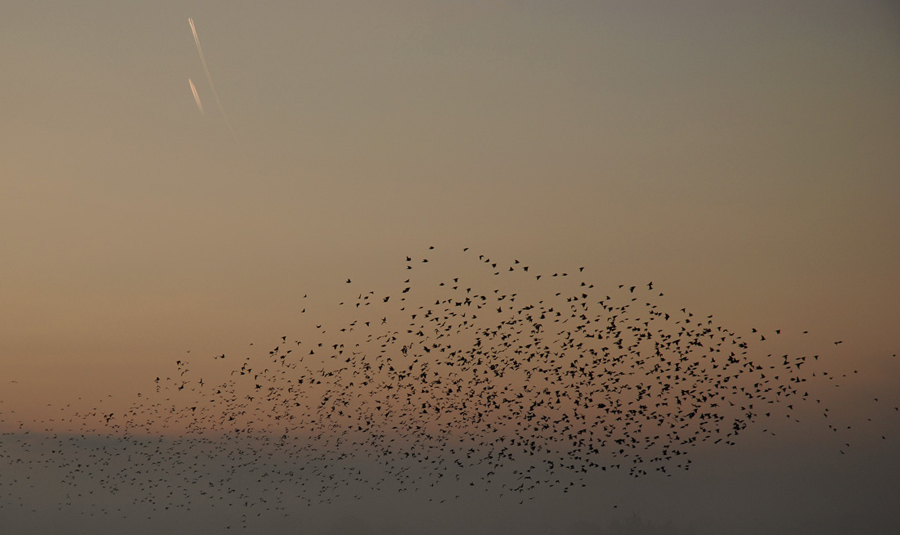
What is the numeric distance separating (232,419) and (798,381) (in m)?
36.3

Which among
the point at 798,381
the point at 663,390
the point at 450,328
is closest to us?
the point at 450,328

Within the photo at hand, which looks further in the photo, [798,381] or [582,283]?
[798,381]

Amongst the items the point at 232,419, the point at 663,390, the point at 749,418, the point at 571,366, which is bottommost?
the point at 749,418

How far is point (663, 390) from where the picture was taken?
5719 cm

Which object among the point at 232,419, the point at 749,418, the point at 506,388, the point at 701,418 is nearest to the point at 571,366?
the point at 506,388

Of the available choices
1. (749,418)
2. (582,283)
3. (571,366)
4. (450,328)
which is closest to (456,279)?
(450,328)

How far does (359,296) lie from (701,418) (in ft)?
78.8

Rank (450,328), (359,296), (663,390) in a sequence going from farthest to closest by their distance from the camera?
(663,390) < (450,328) < (359,296)

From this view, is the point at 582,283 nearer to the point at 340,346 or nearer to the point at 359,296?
the point at 359,296

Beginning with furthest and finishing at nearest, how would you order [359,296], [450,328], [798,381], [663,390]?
[663,390] → [798,381] → [450,328] → [359,296]

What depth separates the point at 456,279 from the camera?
47906 millimetres

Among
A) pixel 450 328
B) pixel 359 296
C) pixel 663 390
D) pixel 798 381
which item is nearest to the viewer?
pixel 359 296

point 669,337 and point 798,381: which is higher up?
point 669,337

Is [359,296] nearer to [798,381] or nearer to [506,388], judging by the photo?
[506,388]
